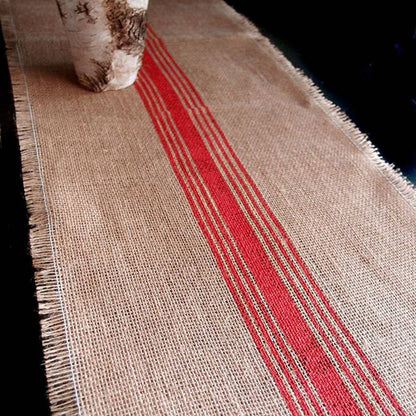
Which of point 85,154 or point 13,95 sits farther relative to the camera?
point 13,95

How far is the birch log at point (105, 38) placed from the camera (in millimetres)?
739

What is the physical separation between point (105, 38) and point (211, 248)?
463 millimetres

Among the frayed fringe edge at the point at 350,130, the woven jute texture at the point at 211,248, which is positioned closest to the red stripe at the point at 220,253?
the woven jute texture at the point at 211,248

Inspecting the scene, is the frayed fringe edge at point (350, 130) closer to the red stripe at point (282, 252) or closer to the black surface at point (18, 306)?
the red stripe at point (282, 252)

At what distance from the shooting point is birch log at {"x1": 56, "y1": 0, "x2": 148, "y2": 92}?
0.74 m

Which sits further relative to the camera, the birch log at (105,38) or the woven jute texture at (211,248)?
the birch log at (105,38)

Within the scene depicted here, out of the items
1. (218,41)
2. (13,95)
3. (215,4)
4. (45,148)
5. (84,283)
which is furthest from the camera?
(215,4)

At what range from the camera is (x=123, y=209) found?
0.63 meters

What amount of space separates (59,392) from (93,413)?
0.04 m

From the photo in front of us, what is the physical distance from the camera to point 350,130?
0.85m

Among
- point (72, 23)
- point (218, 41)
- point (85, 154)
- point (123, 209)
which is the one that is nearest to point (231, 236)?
point (123, 209)

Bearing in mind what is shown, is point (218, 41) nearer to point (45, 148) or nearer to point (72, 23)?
point (72, 23)

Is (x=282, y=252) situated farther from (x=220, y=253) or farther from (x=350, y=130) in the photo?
(x=350, y=130)

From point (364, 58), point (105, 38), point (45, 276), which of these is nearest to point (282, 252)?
point (45, 276)
